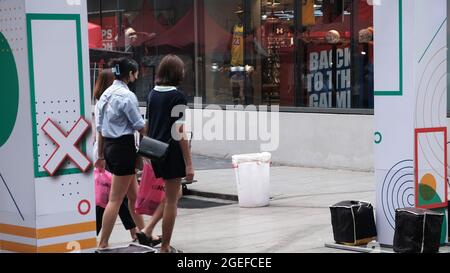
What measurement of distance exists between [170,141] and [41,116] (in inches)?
82.0

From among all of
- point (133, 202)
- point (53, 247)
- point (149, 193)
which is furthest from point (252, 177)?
point (53, 247)

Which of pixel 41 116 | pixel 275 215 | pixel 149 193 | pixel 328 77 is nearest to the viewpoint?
pixel 41 116

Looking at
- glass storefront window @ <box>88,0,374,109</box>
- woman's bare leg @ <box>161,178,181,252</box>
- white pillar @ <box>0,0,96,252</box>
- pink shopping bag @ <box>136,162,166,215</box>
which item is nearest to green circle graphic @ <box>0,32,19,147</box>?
white pillar @ <box>0,0,96,252</box>

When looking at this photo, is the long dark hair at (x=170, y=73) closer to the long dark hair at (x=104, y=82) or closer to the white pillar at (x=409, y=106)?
the long dark hair at (x=104, y=82)

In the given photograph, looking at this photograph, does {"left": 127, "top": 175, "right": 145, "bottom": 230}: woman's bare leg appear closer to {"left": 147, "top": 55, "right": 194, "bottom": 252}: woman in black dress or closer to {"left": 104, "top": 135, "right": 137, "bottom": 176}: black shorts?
{"left": 104, "top": 135, "right": 137, "bottom": 176}: black shorts

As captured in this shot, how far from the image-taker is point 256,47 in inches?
663

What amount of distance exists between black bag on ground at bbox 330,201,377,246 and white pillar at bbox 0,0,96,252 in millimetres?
2973

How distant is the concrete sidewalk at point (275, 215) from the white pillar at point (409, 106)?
986 mm

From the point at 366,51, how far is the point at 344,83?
0.73 meters

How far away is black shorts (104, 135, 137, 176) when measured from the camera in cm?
796

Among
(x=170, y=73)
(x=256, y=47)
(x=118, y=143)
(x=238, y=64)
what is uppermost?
(x=256, y=47)

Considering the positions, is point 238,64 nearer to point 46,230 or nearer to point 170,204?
point 170,204

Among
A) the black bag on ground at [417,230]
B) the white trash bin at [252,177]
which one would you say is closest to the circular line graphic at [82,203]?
the black bag on ground at [417,230]
